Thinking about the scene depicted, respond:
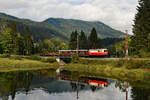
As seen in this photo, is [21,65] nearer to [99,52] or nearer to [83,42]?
[99,52]

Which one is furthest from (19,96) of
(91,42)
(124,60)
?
(91,42)

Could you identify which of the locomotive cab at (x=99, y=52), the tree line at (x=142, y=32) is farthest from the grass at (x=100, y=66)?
the locomotive cab at (x=99, y=52)

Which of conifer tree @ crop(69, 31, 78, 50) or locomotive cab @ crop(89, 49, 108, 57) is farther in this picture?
conifer tree @ crop(69, 31, 78, 50)

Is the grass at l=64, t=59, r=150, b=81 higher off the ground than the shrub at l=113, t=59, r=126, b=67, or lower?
lower

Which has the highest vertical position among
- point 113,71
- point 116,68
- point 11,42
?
point 11,42

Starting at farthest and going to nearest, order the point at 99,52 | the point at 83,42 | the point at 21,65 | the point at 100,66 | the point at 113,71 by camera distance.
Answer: the point at 83,42 → the point at 99,52 → the point at 21,65 → the point at 100,66 → the point at 113,71

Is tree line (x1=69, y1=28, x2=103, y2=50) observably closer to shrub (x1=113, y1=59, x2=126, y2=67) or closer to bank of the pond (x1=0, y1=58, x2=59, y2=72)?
bank of the pond (x1=0, y1=58, x2=59, y2=72)

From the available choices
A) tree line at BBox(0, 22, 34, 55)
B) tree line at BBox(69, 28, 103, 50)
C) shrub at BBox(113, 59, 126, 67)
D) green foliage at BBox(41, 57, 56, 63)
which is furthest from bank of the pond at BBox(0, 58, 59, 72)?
tree line at BBox(69, 28, 103, 50)

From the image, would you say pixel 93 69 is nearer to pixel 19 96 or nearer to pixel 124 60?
pixel 124 60

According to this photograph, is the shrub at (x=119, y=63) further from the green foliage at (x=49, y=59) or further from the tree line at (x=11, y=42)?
the tree line at (x=11, y=42)

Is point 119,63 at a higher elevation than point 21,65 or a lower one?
higher

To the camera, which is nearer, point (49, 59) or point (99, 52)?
point (99, 52)

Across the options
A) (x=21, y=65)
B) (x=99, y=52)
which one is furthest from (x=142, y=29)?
(x=21, y=65)

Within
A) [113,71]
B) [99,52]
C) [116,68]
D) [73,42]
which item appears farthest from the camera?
[73,42]
